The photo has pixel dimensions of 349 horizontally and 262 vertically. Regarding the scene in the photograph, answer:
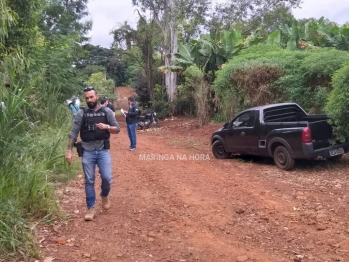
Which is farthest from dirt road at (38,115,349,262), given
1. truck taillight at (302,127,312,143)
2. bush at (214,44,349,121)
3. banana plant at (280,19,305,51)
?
banana plant at (280,19,305,51)

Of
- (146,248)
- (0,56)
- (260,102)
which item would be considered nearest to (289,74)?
(260,102)

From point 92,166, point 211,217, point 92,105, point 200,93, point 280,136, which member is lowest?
point 211,217

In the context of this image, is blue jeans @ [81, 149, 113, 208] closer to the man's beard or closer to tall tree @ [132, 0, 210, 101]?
the man's beard

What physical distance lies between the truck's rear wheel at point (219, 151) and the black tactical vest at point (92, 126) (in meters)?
6.43

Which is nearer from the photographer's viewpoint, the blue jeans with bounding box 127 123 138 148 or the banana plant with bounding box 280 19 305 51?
the blue jeans with bounding box 127 123 138 148

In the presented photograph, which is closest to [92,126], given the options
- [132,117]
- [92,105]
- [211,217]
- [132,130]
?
[92,105]

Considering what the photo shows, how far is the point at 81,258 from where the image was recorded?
15.5 ft

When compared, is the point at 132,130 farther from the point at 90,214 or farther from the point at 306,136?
the point at 90,214

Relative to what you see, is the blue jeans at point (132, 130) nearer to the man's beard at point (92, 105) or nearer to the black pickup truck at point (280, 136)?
the black pickup truck at point (280, 136)

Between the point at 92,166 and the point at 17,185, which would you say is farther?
the point at 92,166

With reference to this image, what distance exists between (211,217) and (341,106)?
180 inches

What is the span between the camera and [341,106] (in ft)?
30.0

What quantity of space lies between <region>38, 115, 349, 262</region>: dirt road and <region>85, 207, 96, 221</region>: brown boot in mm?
85

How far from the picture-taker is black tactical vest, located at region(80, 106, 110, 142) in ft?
19.6
